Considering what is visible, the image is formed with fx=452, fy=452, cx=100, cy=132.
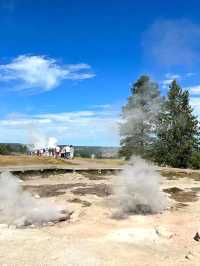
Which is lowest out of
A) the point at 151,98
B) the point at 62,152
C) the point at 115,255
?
the point at 115,255

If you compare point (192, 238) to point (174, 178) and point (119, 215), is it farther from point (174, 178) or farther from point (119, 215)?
point (174, 178)

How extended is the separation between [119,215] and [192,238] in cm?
390

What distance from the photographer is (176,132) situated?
157 feet

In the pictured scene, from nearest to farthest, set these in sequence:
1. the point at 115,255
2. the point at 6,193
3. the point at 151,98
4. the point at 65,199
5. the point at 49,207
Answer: the point at 115,255
the point at 49,207
the point at 6,193
the point at 65,199
the point at 151,98

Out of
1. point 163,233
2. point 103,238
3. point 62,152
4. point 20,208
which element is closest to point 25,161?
point 62,152

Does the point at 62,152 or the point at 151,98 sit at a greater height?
the point at 151,98

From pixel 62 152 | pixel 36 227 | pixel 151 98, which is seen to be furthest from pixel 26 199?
pixel 151 98

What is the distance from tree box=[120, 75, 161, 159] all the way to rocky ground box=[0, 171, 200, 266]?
88.2 ft

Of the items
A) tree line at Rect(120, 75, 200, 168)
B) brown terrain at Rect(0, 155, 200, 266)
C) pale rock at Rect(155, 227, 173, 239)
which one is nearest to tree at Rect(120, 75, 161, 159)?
tree line at Rect(120, 75, 200, 168)

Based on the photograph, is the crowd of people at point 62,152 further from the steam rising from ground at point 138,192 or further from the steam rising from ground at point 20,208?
the steam rising from ground at point 20,208

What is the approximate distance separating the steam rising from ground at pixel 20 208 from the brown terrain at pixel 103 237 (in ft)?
1.98

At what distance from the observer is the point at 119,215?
17.7 metres

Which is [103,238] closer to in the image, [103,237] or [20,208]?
[103,237]

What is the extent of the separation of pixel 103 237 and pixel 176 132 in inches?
1364
